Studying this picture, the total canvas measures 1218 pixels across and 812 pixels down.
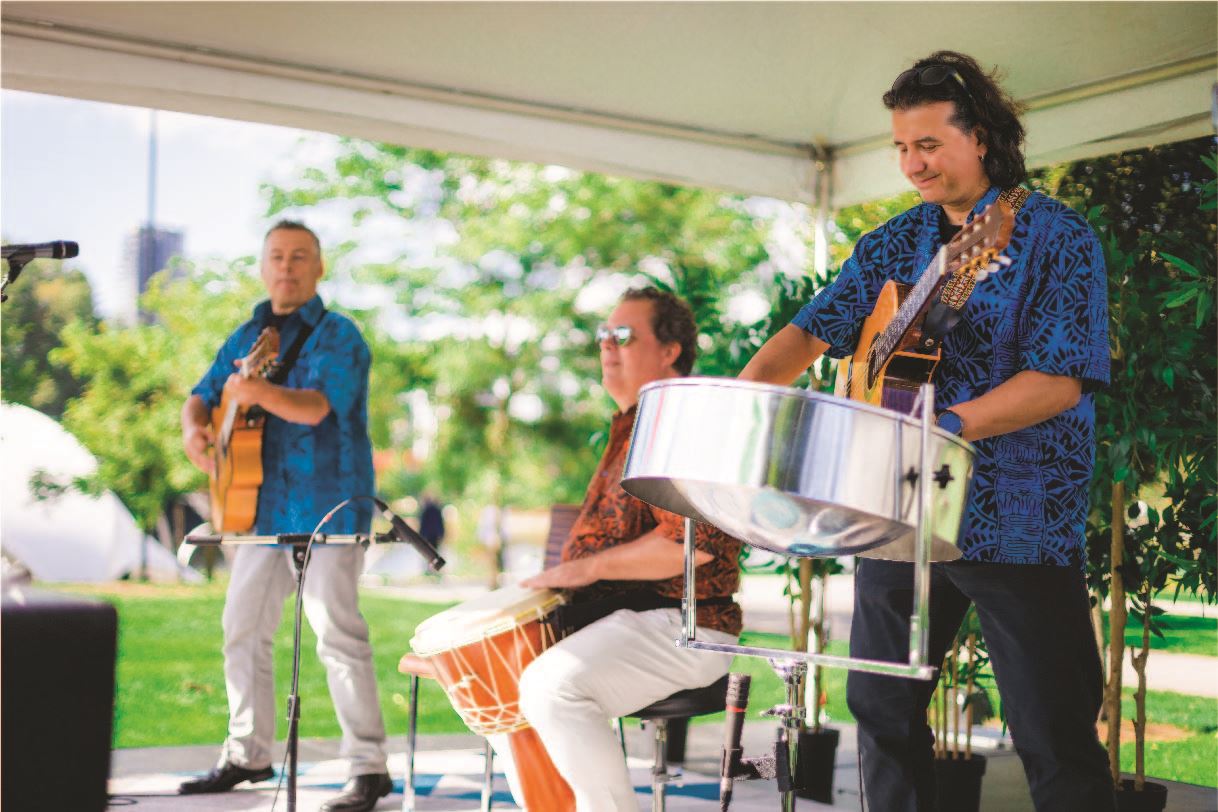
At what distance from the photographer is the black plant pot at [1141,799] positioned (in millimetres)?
3695

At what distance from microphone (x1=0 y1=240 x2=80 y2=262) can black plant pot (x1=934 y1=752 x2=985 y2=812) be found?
2.84 meters

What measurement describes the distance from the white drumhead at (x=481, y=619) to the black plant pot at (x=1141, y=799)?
193 centimetres

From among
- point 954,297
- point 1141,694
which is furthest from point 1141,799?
point 954,297

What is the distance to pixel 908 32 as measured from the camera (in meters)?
3.76

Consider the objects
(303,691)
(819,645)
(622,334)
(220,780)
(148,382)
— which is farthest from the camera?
(148,382)

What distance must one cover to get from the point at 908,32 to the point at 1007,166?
5.96 feet

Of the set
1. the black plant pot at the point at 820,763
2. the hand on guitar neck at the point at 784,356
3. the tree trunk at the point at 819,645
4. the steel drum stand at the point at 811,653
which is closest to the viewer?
the steel drum stand at the point at 811,653

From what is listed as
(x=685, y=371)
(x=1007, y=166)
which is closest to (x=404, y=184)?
(x=685, y=371)

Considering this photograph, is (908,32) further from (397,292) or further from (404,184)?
(404,184)

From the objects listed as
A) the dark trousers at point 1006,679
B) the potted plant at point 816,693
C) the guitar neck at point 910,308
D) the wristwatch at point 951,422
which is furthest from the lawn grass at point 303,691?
the wristwatch at point 951,422

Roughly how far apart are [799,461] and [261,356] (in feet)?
8.31

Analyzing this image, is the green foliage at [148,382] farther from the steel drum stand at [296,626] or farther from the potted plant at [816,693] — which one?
the steel drum stand at [296,626]

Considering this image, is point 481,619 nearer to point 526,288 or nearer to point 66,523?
point 526,288

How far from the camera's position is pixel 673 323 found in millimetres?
3070
